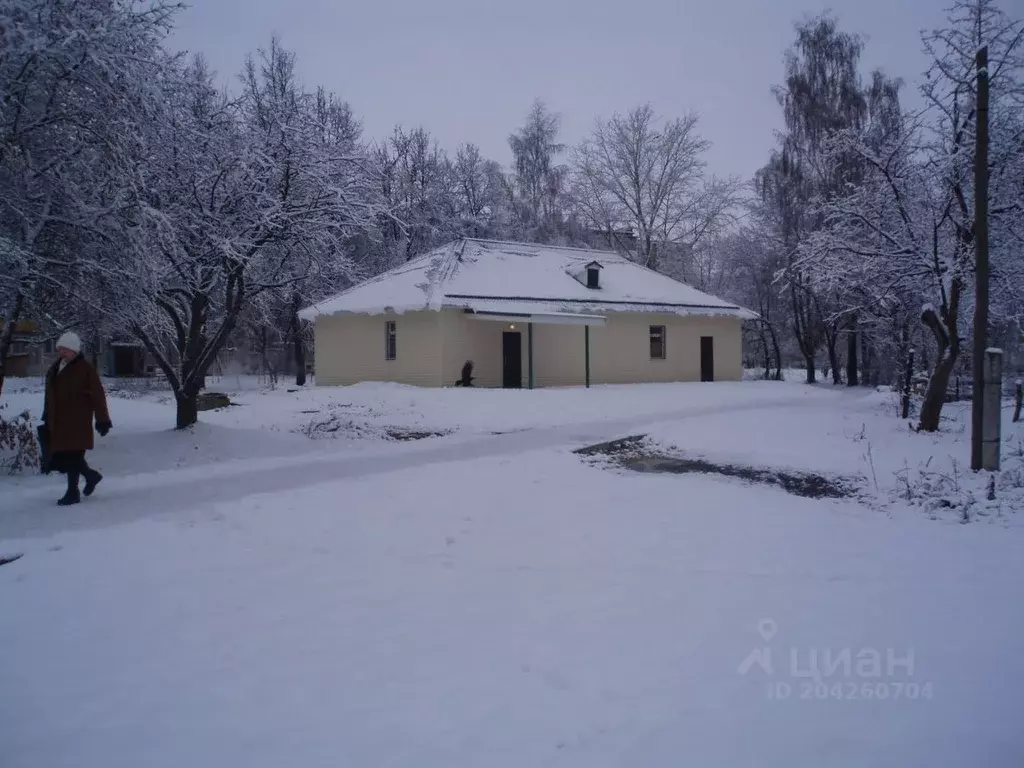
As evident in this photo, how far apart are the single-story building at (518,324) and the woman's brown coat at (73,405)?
1505 cm

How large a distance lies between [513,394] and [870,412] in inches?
357

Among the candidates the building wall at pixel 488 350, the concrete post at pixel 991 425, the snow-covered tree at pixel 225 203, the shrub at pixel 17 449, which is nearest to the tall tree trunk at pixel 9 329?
the shrub at pixel 17 449

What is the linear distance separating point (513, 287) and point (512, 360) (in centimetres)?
274

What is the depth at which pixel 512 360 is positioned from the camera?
26.2 meters

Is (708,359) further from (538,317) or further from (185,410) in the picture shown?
(185,410)

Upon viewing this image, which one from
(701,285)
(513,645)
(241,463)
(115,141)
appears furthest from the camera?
(701,285)

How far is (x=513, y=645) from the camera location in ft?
12.8

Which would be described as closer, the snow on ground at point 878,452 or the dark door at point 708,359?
the snow on ground at point 878,452

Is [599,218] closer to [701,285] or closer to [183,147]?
[701,285]

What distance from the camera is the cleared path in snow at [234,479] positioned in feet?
22.6

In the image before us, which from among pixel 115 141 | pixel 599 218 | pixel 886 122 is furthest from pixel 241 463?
pixel 599 218

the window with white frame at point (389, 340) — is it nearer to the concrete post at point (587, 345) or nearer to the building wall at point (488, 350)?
the building wall at point (488, 350)

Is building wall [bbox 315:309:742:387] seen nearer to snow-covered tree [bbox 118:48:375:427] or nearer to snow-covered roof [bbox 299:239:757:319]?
snow-covered roof [bbox 299:239:757:319]

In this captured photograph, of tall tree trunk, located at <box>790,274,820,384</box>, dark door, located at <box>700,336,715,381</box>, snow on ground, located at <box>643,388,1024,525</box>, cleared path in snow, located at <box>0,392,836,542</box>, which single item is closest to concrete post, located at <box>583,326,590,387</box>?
dark door, located at <box>700,336,715,381</box>
